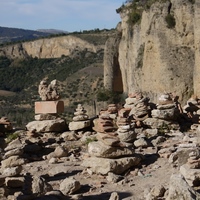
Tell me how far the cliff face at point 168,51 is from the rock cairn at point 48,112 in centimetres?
2080

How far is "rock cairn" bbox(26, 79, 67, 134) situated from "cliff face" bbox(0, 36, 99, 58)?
112 meters

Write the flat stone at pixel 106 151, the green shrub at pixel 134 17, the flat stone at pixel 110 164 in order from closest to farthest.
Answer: the flat stone at pixel 110 164 < the flat stone at pixel 106 151 < the green shrub at pixel 134 17

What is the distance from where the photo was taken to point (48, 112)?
50.5ft

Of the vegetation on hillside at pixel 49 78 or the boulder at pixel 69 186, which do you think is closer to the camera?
the boulder at pixel 69 186

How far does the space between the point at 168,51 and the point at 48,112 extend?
2433cm

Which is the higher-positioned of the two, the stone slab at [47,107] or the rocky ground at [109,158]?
the stone slab at [47,107]

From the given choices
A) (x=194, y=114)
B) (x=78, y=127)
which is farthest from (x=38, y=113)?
(x=194, y=114)

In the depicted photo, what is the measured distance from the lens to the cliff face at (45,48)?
430 ft

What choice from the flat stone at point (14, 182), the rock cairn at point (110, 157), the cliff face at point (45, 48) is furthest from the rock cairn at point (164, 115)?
the cliff face at point (45, 48)

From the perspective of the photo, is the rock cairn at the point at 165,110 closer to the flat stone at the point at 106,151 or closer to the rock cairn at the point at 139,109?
the rock cairn at the point at 139,109

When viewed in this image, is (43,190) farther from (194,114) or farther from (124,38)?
(124,38)

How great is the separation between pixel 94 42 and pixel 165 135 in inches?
4175

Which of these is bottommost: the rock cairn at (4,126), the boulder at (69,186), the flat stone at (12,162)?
the boulder at (69,186)

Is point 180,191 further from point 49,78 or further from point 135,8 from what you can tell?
point 49,78
